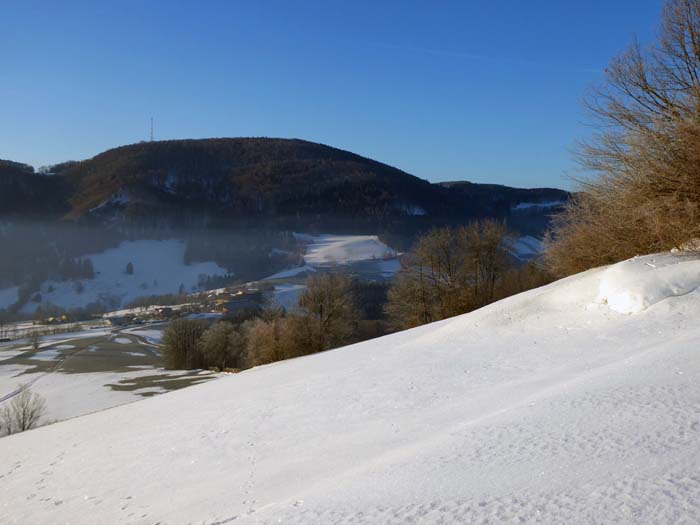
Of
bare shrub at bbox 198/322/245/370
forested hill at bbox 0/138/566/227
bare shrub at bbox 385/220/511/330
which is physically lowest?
bare shrub at bbox 198/322/245/370

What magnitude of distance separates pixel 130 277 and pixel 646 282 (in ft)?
442

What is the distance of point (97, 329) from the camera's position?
279ft

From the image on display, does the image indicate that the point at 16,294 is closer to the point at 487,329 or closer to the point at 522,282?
the point at 522,282

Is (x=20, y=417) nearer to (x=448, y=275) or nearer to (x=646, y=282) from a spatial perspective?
(x=448, y=275)

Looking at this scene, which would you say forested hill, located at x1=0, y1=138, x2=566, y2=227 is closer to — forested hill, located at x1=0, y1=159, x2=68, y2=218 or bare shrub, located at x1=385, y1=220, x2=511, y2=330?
forested hill, located at x1=0, y1=159, x2=68, y2=218

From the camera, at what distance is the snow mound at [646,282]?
11477 mm

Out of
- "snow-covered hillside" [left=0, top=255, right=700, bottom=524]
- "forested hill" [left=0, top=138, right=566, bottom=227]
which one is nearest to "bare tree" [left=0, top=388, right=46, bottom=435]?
"snow-covered hillside" [left=0, top=255, right=700, bottom=524]

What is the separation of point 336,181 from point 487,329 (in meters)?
172

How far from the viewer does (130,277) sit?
13150cm

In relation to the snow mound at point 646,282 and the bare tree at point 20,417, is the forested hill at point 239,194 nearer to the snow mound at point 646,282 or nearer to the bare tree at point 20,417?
the bare tree at point 20,417

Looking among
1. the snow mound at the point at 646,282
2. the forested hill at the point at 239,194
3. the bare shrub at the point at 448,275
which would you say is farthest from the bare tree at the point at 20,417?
the forested hill at the point at 239,194

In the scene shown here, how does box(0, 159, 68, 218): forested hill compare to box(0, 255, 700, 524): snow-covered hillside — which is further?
box(0, 159, 68, 218): forested hill

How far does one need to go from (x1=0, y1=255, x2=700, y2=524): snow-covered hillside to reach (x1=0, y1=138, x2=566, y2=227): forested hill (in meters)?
145

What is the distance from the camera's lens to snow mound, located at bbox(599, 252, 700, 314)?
1148 centimetres
